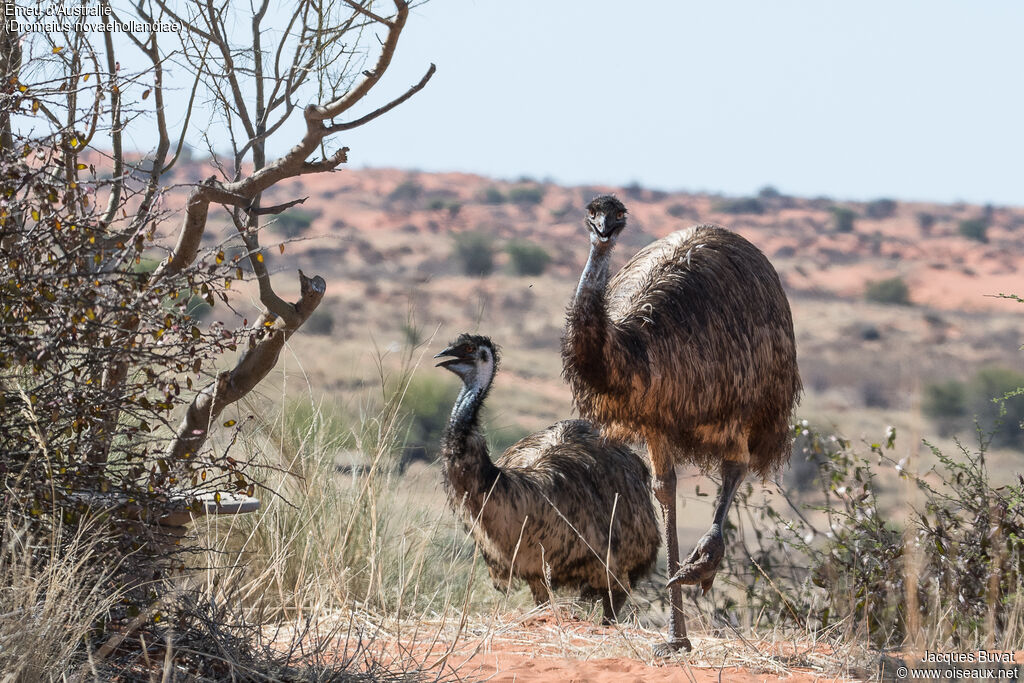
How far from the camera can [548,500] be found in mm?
6449

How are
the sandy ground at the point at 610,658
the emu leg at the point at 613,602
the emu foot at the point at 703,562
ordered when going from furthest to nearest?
the emu leg at the point at 613,602
the emu foot at the point at 703,562
the sandy ground at the point at 610,658

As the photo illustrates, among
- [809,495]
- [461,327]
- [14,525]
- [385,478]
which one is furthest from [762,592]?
[461,327]

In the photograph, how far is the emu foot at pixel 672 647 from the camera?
17.4ft

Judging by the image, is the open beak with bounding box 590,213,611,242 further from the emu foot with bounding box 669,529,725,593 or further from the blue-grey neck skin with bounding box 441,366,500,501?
the blue-grey neck skin with bounding box 441,366,500,501

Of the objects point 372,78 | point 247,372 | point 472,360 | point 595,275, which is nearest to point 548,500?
point 472,360

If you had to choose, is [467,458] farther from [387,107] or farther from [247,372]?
[387,107]

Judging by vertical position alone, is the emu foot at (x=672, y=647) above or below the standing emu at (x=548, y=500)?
below

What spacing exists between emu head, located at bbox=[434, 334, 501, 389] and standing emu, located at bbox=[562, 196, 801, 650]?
0.83m

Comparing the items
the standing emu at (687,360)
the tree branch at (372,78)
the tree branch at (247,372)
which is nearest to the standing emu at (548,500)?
the standing emu at (687,360)

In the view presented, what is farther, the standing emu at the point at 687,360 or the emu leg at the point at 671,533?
the emu leg at the point at 671,533

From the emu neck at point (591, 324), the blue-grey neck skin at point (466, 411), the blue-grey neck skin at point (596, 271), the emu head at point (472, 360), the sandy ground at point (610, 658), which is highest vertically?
the blue-grey neck skin at point (596, 271)

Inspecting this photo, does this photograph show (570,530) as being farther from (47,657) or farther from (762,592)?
(47,657)

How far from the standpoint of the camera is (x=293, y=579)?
6.75 meters

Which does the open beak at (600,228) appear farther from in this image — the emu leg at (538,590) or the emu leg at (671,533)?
the emu leg at (538,590)
